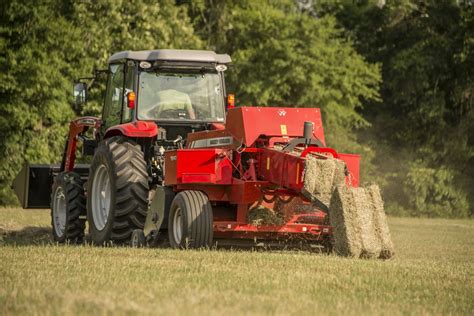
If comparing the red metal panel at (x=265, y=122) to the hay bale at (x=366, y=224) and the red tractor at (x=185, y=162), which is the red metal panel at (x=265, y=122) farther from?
the hay bale at (x=366, y=224)

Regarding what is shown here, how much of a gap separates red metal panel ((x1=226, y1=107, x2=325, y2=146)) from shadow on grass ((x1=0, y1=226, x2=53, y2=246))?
15.5 feet

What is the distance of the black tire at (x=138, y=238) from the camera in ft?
49.6

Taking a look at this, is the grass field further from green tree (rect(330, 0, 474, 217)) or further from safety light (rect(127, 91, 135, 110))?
green tree (rect(330, 0, 474, 217))

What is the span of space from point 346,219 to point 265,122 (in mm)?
2148

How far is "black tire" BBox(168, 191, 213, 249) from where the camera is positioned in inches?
566

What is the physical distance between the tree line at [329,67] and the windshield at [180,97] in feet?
50.1

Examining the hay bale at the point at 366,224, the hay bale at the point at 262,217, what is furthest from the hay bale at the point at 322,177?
the hay bale at the point at 262,217

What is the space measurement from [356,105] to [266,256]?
26430 mm

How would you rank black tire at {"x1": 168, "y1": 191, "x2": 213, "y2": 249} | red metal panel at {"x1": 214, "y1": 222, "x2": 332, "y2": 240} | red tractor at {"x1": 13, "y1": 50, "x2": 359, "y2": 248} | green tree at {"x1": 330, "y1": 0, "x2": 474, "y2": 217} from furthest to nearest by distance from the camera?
green tree at {"x1": 330, "y1": 0, "x2": 474, "y2": 217} → red metal panel at {"x1": 214, "y1": 222, "x2": 332, "y2": 240} → red tractor at {"x1": 13, "y1": 50, "x2": 359, "y2": 248} → black tire at {"x1": 168, "y1": 191, "x2": 213, "y2": 249}

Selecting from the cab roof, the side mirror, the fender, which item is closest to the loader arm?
the side mirror

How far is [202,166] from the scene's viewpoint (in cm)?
1485

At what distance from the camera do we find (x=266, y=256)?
13352mm

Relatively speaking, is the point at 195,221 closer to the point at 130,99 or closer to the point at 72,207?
the point at 130,99

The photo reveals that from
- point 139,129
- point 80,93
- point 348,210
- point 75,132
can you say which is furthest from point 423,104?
point 348,210
